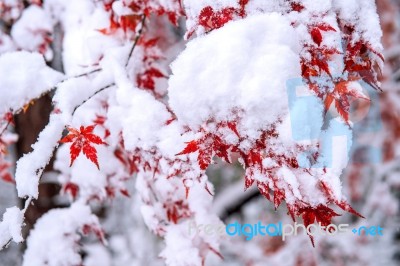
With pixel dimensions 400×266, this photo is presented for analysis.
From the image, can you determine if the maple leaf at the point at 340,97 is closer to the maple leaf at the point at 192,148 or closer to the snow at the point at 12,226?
the maple leaf at the point at 192,148

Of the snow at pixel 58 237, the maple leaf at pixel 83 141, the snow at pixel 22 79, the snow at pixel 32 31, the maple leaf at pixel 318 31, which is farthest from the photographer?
the snow at pixel 32 31

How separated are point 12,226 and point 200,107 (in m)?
0.88

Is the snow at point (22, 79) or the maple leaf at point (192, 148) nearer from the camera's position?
the maple leaf at point (192, 148)

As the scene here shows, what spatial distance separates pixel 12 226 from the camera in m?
1.56

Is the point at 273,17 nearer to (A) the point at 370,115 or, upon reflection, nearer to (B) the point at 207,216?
(B) the point at 207,216

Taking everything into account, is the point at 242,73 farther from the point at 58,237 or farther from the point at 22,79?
the point at 58,237

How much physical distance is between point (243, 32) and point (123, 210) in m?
4.65

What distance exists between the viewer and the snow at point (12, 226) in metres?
1.53

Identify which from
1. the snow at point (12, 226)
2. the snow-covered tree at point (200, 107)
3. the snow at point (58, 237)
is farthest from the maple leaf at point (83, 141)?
the snow at point (58, 237)

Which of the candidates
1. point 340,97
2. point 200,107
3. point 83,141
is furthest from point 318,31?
point 83,141

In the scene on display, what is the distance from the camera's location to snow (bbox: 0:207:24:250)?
5.02 feet

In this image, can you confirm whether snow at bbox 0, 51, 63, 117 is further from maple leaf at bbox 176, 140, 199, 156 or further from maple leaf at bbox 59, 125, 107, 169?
maple leaf at bbox 176, 140, 199, 156

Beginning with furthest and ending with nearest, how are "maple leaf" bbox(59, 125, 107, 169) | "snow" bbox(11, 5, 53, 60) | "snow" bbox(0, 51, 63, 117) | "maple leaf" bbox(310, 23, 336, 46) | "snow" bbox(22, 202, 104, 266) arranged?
"snow" bbox(11, 5, 53, 60) → "snow" bbox(22, 202, 104, 266) → "snow" bbox(0, 51, 63, 117) → "maple leaf" bbox(59, 125, 107, 169) → "maple leaf" bbox(310, 23, 336, 46)

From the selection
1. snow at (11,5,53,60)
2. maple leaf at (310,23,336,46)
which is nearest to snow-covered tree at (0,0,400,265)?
maple leaf at (310,23,336,46)
